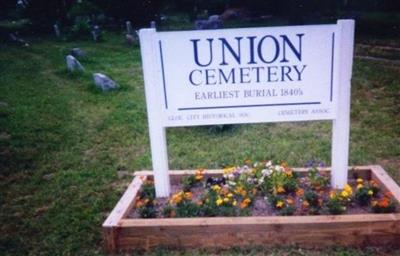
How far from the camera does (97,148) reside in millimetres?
7379

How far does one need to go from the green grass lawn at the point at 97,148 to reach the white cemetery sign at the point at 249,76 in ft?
4.67

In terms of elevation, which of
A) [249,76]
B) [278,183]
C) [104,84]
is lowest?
[278,183]

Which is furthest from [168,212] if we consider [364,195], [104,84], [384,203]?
[104,84]

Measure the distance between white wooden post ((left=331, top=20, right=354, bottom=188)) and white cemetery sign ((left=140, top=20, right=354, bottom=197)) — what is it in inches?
0.4

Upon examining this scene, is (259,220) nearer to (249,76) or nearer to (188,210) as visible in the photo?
(188,210)

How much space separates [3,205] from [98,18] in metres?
22.0

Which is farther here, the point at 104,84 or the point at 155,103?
the point at 104,84

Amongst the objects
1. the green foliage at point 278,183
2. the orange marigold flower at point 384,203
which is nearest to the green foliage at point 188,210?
the green foliage at point 278,183

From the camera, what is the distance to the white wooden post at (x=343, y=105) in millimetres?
4430

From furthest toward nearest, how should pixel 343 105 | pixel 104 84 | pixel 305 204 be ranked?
pixel 104 84
pixel 343 105
pixel 305 204

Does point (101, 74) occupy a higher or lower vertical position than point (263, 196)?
higher

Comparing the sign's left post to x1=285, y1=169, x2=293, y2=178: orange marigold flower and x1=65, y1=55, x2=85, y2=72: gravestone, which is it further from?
x1=65, y1=55, x2=85, y2=72: gravestone

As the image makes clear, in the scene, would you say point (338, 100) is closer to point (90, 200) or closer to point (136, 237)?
point (136, 237)

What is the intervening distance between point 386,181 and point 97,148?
4574mm
